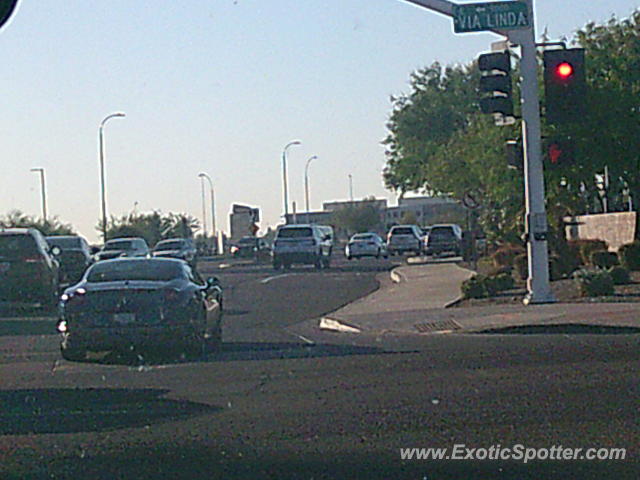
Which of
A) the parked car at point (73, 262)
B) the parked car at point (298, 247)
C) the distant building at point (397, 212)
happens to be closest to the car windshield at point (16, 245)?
the parked car at point (73, 262)

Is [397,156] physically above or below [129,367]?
above

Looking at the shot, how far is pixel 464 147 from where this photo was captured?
192 ft

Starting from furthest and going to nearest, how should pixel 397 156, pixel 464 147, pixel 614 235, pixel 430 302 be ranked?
1. pixel 397 156
2. pixel 464 147
3. pixel 614 235
4. pixel 430 302

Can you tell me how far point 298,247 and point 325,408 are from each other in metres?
41.0

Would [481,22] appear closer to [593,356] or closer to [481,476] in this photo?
[593,356]

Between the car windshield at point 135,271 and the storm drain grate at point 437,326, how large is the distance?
4928 millimetres

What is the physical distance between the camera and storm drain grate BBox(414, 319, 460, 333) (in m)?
20.4

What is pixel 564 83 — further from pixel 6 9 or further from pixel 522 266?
pixel 6 9

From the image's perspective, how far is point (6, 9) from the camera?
6750mm

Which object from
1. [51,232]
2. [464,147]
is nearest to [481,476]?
[464,147]

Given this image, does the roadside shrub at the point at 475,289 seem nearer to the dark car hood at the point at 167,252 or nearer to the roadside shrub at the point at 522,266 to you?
the roadside shrub at the point at 522,266

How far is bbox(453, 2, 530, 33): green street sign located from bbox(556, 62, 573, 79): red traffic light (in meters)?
1.50

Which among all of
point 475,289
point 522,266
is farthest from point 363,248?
point 475,289

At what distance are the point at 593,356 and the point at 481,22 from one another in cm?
860
